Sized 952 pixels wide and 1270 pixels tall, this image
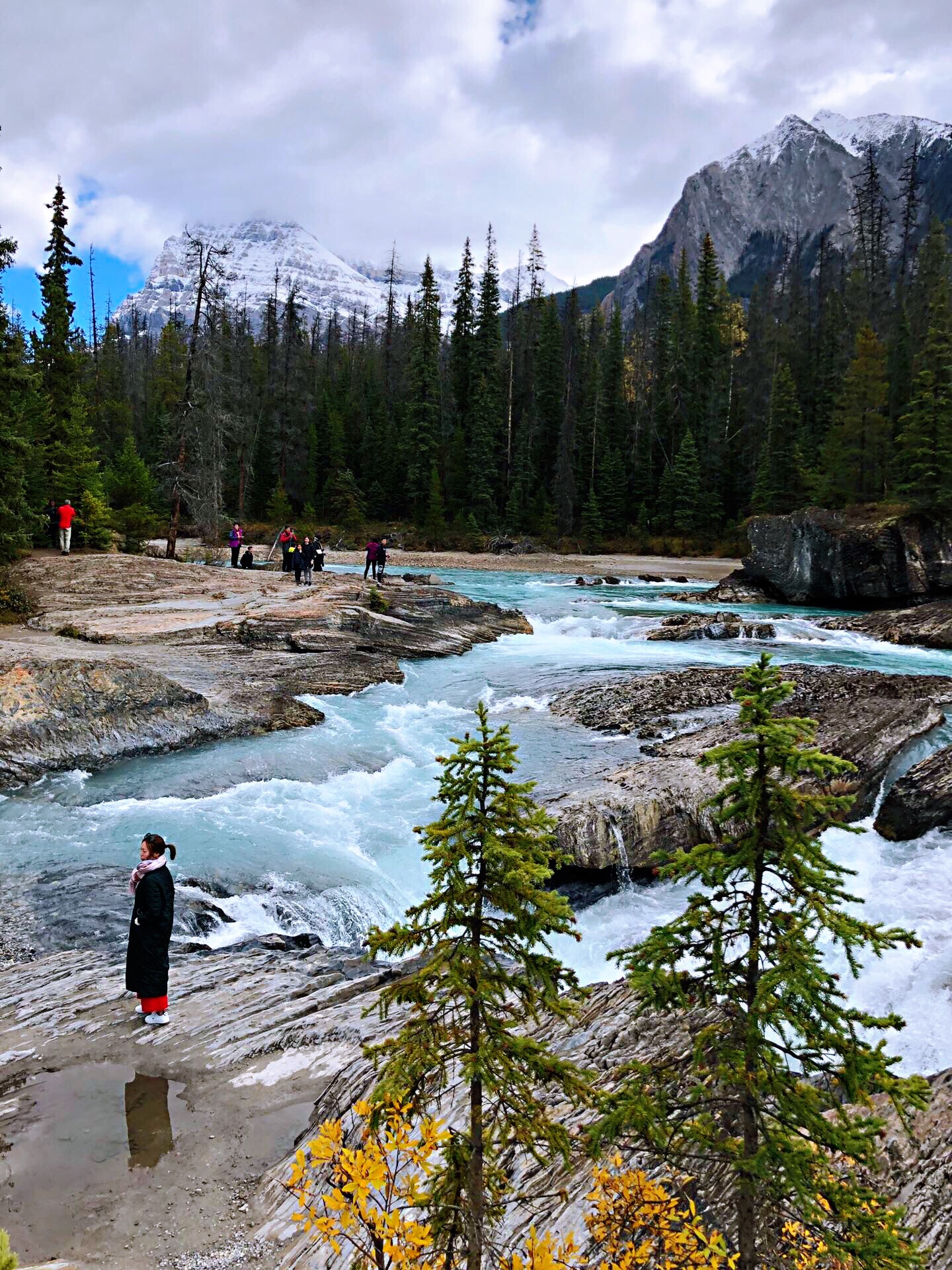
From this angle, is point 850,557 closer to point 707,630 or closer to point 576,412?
point 707,630

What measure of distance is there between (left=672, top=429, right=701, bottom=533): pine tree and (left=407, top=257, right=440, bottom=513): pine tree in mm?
18167

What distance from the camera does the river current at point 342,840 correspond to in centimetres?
832

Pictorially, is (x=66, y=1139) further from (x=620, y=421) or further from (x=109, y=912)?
(x=620, y=421)

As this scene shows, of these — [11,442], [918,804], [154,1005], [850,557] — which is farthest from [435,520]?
[154,1005]

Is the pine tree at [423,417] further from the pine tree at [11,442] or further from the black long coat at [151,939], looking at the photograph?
the black long coat at [151,939]

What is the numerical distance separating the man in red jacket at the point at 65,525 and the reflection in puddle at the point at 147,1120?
24.0 meters

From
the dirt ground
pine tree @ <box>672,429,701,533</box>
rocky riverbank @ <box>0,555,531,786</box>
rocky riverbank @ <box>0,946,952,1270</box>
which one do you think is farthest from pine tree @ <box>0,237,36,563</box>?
pine tree @ <box>672,429,701,533</box>

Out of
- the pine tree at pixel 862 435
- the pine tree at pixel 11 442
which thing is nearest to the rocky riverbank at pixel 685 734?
the pine tree at pixel 11 442

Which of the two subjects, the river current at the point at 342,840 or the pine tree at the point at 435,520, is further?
the pine tree at the point at 435,520

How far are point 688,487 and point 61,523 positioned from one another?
4123 centimetres

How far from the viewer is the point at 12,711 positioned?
12891 mm

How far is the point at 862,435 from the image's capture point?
135 feet

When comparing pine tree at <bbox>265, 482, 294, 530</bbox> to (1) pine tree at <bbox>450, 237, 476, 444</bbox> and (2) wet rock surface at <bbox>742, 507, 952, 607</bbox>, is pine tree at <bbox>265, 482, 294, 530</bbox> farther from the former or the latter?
(2) wet rock surface at <bbox>742, 507, 952, 607</bbox>

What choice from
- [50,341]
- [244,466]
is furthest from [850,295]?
[50,341]
